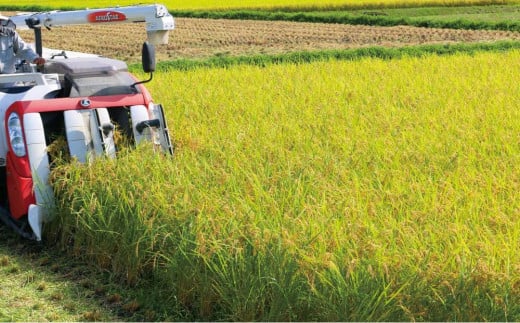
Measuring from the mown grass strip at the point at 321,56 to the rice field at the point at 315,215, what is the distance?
240 inches

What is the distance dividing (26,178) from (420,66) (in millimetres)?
6800

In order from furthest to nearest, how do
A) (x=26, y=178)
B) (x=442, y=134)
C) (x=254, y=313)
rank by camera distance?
(x=442, y=134) → (x=26, y=178) → (x=254, y=313)

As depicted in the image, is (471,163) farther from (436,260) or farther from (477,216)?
(436,260)

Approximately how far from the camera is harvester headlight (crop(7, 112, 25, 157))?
5383 mm

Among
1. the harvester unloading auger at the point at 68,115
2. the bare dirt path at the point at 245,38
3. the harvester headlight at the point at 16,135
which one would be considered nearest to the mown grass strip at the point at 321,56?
the bare dirt path at the point at 245,38

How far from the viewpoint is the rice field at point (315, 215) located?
11.9 feet

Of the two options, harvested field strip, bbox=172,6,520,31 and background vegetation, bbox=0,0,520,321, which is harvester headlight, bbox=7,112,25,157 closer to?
background vegetation, bbox=0,0,520,321

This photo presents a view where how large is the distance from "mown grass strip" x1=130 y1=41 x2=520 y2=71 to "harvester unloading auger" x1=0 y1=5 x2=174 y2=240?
673 centimetres

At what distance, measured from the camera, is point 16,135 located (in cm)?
542

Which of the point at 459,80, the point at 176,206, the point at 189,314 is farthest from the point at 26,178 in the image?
the point at 459,80

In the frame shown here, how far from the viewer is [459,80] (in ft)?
30.9

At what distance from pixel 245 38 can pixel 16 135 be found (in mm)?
14432

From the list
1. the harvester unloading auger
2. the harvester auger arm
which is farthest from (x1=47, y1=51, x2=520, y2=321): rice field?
the harvester auger arm

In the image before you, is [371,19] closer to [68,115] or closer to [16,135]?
[68,115]
